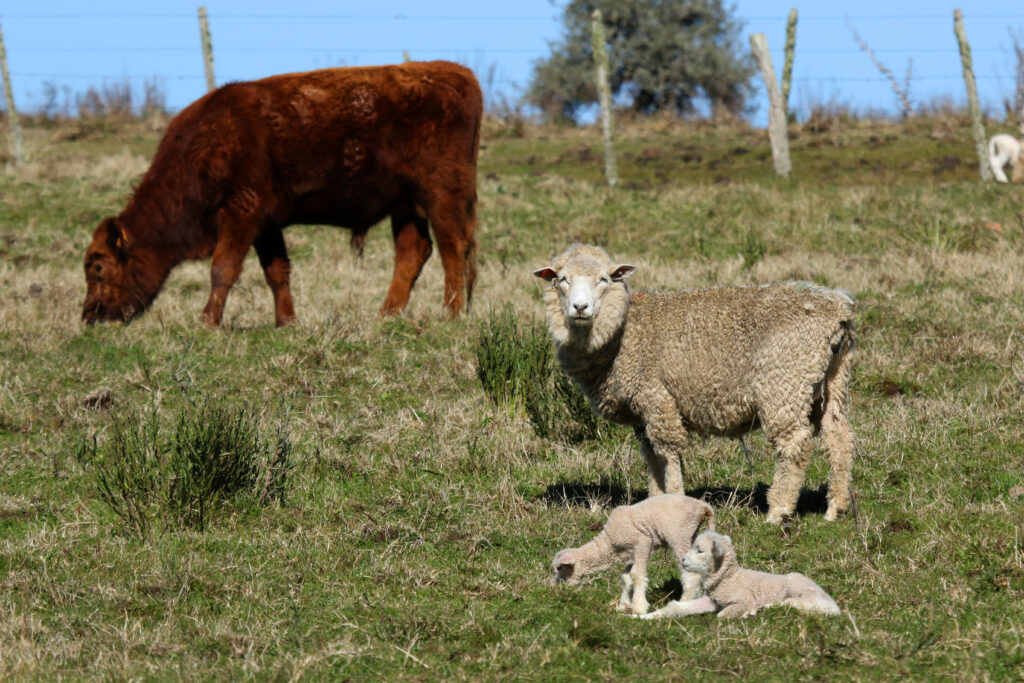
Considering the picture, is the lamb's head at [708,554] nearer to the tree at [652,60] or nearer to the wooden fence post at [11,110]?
the wooden fence post at [11,110]

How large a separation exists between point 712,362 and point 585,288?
0.76 m

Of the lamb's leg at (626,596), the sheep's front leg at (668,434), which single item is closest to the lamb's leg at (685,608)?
the lamb's leg at (626,596)

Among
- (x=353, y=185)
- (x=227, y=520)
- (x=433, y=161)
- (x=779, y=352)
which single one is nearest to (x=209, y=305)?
(x=353, y=185)

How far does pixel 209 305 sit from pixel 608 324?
18.7 ft

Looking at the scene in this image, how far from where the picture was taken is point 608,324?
564 cm

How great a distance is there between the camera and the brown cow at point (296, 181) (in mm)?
10227

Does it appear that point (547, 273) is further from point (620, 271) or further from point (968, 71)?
point (968, 71)

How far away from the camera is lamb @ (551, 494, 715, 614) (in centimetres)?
457

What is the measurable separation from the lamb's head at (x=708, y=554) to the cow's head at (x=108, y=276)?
7.63 metres

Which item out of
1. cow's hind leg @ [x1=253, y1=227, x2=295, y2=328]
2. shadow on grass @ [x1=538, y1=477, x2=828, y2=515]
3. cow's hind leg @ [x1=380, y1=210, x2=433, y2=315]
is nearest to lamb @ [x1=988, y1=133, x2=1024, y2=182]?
cow's hind leg @ [x1=380, y1=210, x2=433, y2=315]

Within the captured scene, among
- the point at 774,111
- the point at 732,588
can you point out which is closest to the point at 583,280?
the point at 732,588

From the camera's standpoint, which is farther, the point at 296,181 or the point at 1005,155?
the point at 1005,155

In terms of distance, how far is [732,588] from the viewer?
4.45 m

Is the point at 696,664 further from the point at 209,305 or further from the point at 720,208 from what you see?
the point at 720,208
